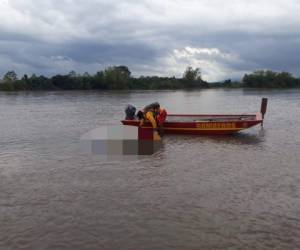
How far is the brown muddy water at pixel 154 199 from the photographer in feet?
29.0

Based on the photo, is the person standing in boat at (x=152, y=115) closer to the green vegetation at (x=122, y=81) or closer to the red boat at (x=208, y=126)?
the red boat at (x=208, y=126)

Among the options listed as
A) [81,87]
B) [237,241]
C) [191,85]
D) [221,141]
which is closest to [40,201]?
[237,241]

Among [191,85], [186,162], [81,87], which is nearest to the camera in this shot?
[186,162]

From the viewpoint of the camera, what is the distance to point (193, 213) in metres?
10.3

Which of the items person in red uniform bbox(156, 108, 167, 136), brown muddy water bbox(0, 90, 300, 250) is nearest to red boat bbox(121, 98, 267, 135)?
person in red uniform bbox(156, 108, 167, 136)

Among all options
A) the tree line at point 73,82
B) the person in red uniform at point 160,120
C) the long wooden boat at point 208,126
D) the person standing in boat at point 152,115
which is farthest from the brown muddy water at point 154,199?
the tree line at point 73,82

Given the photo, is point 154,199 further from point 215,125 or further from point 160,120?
point 215,125

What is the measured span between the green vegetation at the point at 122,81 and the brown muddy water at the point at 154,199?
101933 mm

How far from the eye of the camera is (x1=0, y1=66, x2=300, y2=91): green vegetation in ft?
391

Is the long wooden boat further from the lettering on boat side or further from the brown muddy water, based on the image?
the brown muddy water

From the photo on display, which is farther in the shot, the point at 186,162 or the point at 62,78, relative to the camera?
the point at 62,78

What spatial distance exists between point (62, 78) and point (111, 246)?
377 ft

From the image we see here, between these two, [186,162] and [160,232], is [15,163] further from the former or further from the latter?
[160,232]

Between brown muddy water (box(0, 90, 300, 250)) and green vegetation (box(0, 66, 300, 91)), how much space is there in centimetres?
10193
